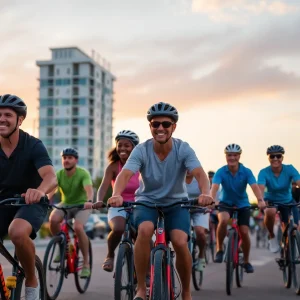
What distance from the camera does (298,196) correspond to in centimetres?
1214

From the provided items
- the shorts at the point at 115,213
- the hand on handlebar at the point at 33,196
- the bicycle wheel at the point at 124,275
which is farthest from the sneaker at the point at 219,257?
the hand on handlebar at the point at 33,196

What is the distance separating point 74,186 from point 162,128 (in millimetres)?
3682

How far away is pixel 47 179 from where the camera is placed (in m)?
5.64

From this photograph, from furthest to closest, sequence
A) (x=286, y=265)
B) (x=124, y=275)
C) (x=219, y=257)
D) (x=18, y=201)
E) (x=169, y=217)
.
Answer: (x=219, y=257)
(x=286, y=265)
(x=124, y=275)
(x=169, y=217)
(x=18, y=201)

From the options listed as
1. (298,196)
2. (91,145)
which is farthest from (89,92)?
(298,196)

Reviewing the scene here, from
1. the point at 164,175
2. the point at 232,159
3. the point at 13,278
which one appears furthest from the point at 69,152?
the point at 13,278

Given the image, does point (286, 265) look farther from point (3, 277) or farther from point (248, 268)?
point (3, 277)

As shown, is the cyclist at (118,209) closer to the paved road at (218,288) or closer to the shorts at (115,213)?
the shorts at (115,213)

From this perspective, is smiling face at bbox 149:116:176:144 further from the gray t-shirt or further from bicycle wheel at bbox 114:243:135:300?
bicycle wheel at bbox 114:243:135:300

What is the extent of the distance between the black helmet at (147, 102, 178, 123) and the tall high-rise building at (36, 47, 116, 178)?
123 metres

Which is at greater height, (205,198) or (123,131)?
(123,131)

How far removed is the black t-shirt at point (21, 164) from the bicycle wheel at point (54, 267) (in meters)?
2.87

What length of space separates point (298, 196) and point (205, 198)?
22.0 feet

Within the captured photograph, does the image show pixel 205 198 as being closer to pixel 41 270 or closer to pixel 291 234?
pixel 41 270
